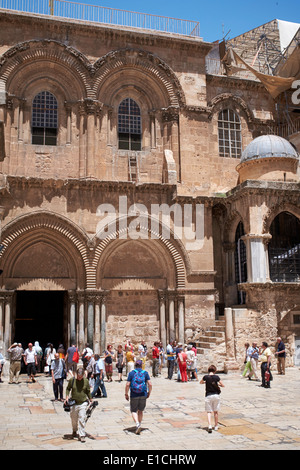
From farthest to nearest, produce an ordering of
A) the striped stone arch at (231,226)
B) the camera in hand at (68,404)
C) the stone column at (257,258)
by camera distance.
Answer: the striped stone arch at (231,226) → the stone column at (257,258) → the camera in hand at (68,404)

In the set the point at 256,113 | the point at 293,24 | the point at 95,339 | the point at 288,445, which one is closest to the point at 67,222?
the point at 95,339

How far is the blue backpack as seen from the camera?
952cm

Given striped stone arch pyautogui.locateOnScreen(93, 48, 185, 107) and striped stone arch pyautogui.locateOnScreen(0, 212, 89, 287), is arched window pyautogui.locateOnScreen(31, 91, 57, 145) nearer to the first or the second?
striped stone arch pyautogui.locateOnScreen(93, 48, 185, 107)

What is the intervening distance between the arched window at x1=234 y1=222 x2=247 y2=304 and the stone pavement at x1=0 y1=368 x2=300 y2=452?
274 inches

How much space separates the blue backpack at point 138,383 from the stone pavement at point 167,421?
840mm

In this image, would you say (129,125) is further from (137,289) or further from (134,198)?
(137,289)

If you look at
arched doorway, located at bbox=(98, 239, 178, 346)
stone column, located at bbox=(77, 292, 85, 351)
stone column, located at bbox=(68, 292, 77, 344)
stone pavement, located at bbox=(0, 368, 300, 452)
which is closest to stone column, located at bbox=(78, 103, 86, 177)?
arched doorway, located at bbox=(98, 239, 178, 346)

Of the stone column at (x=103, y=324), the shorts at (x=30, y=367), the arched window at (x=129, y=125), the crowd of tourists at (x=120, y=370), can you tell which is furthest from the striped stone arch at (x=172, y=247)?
the shorts at (x=30, y=367)

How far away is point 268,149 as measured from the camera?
2225 centimetres

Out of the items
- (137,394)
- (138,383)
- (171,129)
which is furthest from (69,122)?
(137,394)

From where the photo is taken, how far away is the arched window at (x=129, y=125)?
22953 millimetres

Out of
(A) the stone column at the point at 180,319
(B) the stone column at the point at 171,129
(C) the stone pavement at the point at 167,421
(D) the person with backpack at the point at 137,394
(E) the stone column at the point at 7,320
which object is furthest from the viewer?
(B) the stone column at the point at 171,129

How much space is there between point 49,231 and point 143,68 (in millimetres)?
9021

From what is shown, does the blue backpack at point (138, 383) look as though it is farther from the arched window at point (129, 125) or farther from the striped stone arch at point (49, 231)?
the arched window at point (129, 125)
